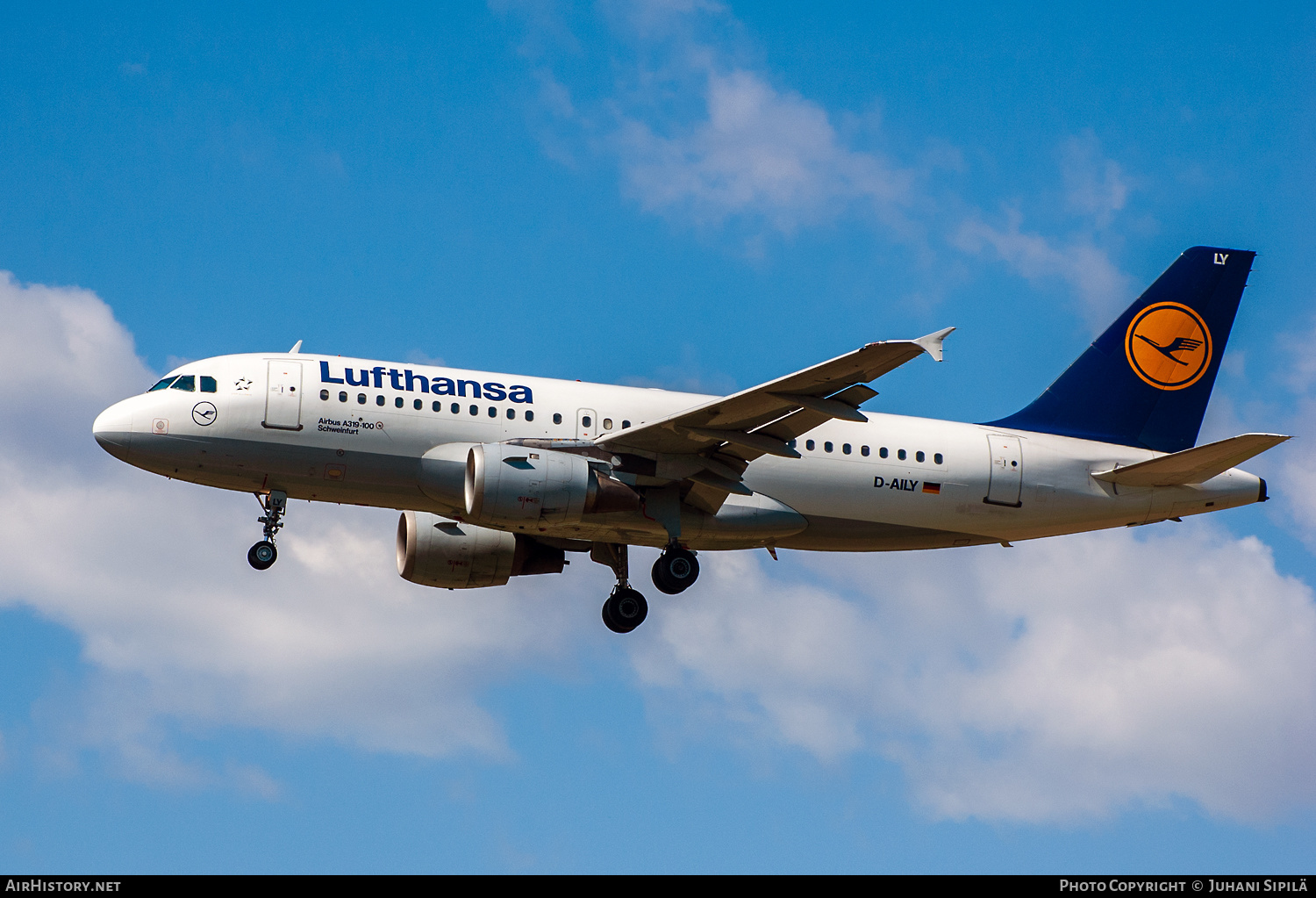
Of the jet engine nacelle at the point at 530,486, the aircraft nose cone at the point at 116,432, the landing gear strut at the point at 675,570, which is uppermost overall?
the aircraft nose cone at the point at 116,432

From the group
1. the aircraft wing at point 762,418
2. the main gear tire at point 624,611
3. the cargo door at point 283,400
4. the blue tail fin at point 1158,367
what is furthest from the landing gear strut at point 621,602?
the blue tail fin at point 1158,367

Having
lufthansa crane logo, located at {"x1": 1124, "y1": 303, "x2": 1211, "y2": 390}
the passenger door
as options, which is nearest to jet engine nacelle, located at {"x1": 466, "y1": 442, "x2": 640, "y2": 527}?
the passenger door

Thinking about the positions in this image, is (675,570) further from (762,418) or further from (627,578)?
(762,418)

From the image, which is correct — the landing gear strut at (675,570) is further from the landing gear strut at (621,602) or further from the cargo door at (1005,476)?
the cargo door at (1005,476)

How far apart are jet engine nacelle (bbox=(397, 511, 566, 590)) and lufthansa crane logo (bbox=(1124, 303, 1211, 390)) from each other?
15.6 meters

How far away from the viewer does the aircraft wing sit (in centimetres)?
2742

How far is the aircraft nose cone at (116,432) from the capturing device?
3095 cm

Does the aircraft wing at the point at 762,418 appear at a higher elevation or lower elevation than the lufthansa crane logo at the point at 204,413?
lower

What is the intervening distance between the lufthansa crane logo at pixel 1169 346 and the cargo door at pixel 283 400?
2032 centimetres

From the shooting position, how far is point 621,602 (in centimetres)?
3491

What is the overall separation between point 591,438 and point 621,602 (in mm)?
4510

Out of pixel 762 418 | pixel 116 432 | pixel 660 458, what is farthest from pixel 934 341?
pixel 116 432
